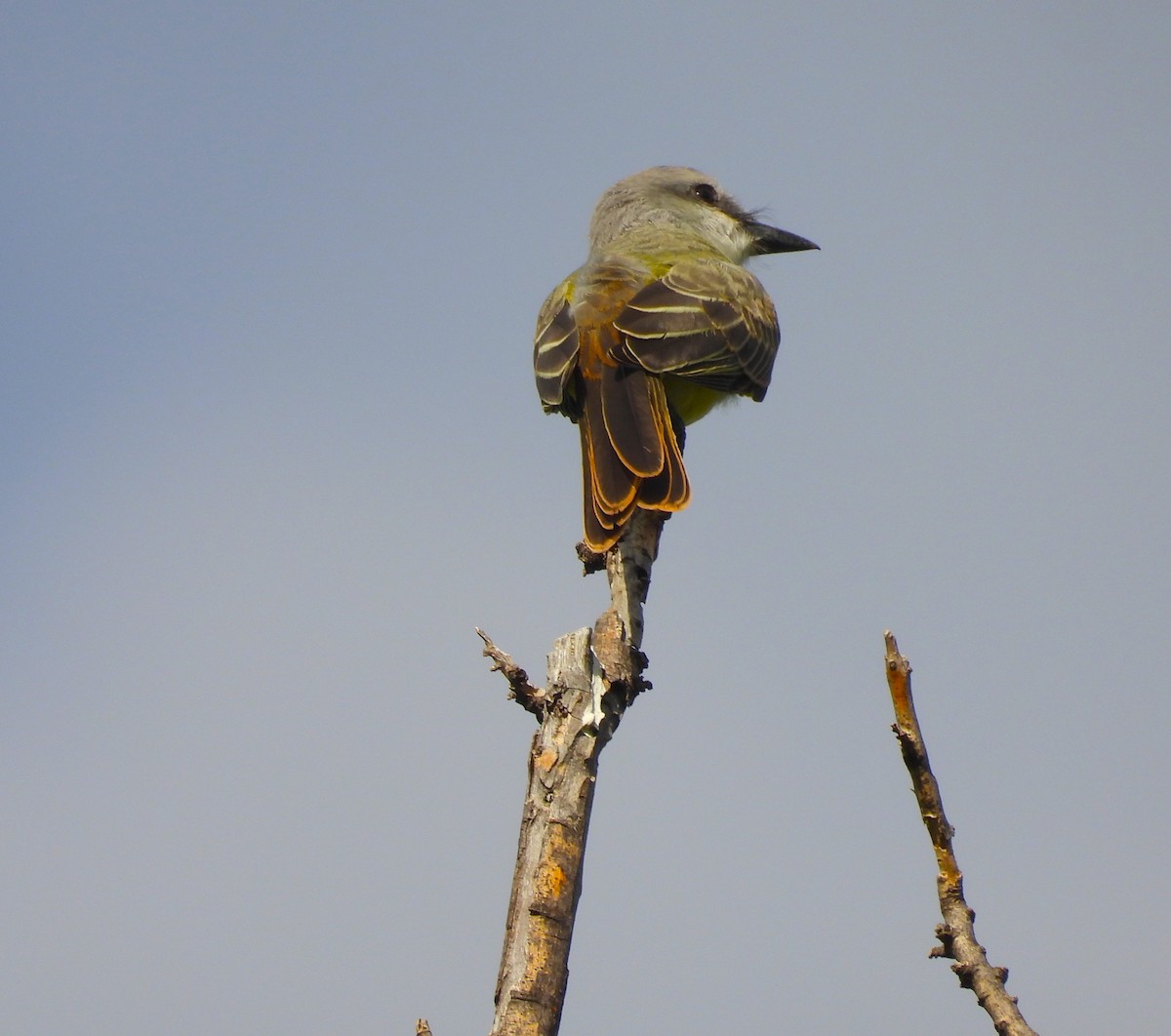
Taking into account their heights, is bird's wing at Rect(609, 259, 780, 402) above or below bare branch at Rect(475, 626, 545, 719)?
above

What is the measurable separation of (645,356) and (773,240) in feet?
10.6

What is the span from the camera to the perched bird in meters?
5.45

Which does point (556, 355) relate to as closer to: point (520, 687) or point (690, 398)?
point (690, 398)

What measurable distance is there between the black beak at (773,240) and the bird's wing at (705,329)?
172 cm

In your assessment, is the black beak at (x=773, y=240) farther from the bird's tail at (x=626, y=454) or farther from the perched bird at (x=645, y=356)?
the bird's tail at (x=626, y=454)

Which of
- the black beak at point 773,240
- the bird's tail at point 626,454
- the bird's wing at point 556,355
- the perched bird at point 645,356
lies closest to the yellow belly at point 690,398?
the perched bird at point 645,356

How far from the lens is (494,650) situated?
359cm

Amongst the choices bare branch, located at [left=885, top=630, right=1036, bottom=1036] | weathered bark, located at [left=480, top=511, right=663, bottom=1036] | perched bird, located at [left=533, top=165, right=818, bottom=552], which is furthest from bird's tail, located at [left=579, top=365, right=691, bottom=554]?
bare branch, located at [left=885, top=630, right=1036, bottom=1036]

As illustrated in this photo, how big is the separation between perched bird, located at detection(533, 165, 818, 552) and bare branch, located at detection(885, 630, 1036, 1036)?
2.40 meters

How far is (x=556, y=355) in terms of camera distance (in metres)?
6.42

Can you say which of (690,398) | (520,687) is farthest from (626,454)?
(520,687)

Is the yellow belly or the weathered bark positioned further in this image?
the yellow belly

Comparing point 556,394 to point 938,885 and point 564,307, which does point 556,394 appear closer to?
point 564,307

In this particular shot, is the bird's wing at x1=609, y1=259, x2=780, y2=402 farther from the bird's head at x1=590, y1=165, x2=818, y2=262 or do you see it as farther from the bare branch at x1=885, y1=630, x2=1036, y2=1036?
the bare branch at x1=885, y1=630, x2=1036, y2=1036
